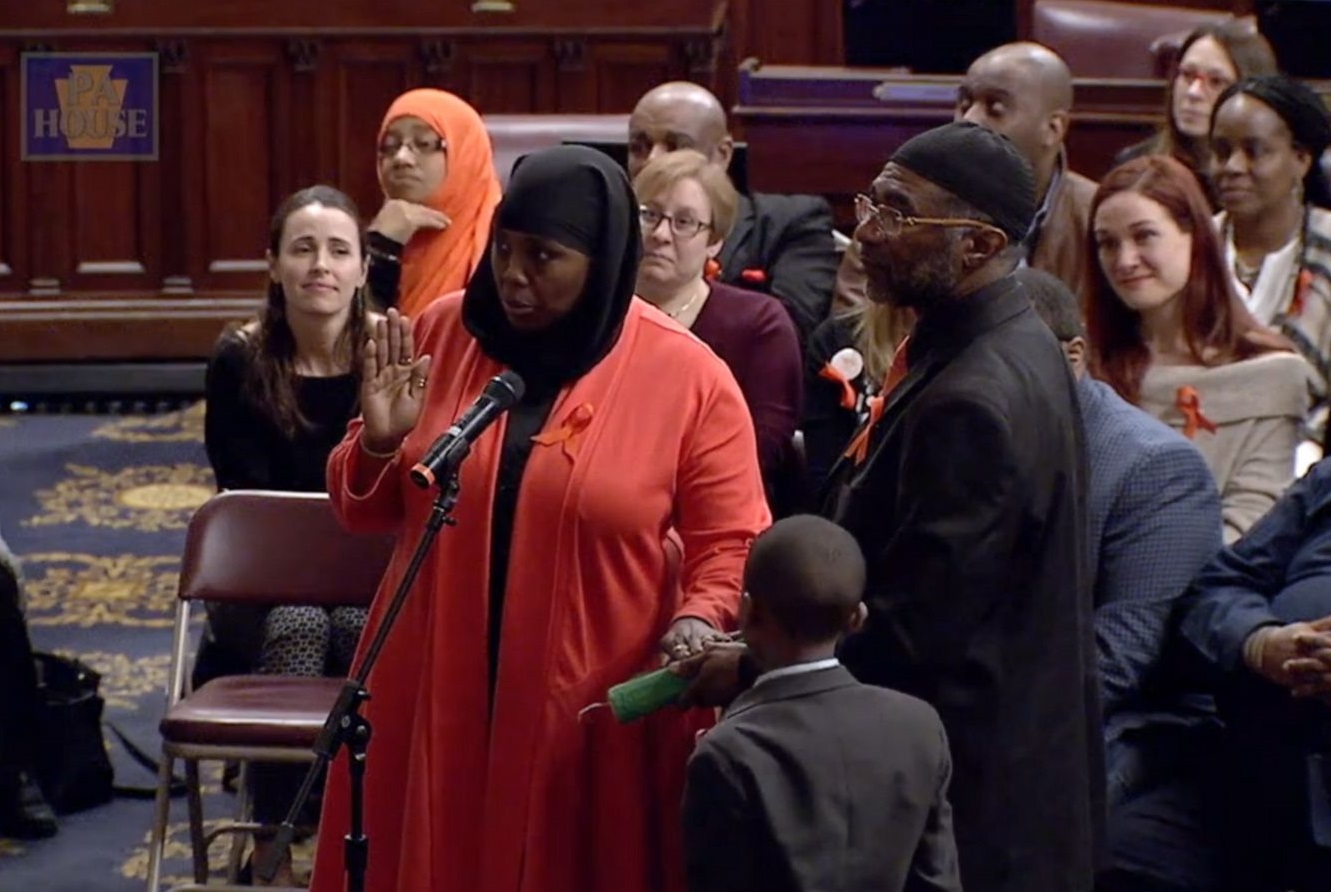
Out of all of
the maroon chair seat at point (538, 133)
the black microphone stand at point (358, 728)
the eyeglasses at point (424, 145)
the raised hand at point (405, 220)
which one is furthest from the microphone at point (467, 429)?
the maroon chair seat at point (538, 133)

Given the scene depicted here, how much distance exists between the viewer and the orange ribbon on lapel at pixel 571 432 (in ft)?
10.5

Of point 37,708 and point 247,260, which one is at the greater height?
point 247,260

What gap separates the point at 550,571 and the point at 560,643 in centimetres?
10

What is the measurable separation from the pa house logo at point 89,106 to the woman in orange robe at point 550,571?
6633mm

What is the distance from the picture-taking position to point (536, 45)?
9.70 metres

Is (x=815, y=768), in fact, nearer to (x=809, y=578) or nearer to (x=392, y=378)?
(x=809, y=578)

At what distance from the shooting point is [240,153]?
9.63 m

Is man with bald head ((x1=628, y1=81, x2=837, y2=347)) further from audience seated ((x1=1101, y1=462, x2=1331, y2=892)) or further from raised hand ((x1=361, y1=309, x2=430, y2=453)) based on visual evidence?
raised hand ((x1=361, y1=309, x2=430, y2=453))

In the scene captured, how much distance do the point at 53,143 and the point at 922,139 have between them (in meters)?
7.14

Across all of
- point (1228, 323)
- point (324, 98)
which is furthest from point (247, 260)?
point (1228, 323)

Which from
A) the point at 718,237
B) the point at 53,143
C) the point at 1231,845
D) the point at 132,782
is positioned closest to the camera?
the point at 1231,845

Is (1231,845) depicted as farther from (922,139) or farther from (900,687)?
(922,139)

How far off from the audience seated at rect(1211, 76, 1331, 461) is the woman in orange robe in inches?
90.7

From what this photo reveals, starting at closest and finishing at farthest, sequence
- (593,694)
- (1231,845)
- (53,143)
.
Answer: (593,694)
(1231,845)
(53,143)
